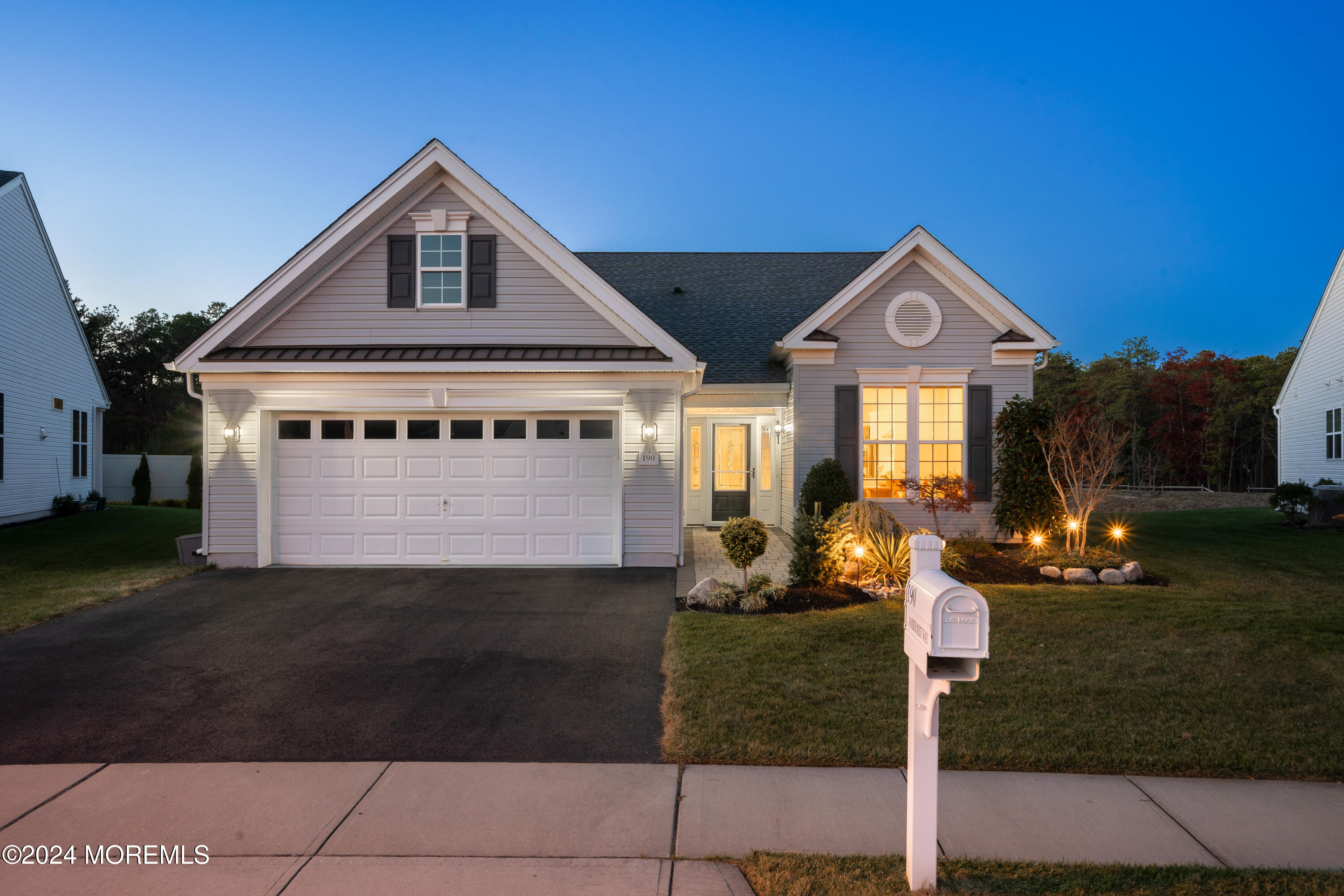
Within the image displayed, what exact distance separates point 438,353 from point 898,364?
27.3 ft

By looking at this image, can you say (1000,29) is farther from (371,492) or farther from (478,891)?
(478,891)

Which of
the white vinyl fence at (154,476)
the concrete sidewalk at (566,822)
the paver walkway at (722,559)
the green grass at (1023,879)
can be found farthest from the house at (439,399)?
the white vinyl fence at (154,476)

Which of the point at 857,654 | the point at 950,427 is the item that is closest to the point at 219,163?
the point at 950,427

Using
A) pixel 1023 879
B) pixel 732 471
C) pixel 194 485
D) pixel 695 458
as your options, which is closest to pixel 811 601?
pixel 1023 879

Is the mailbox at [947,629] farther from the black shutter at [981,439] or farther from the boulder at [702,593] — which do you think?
the black shutter at [981,439]

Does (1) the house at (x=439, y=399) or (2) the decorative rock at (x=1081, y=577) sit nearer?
(2) the decorative rock at (x=1081, y=577)

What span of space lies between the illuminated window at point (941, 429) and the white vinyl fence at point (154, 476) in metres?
25.9

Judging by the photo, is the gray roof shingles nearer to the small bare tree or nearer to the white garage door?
the white garage door

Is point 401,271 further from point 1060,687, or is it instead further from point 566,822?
point 1060,687

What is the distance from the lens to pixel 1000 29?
120 ft

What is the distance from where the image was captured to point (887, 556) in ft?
26.3

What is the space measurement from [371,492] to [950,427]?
34.1 ft

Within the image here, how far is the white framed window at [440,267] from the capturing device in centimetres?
995

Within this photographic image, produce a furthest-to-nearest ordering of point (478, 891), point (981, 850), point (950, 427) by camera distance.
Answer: point (950, 427)
point (981, 850)
point (478, 891)
